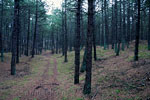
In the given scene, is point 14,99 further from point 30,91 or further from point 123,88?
point 123,88

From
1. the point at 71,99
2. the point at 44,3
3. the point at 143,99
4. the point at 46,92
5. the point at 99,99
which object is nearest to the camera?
the point at 143,99

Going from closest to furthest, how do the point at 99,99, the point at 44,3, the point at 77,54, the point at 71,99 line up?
the point at 99,99 < the point at 71,99 < the point at 77,54 < the point at 44,3

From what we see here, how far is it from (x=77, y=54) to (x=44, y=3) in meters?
19.8

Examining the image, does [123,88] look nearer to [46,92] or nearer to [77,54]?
[77,54]

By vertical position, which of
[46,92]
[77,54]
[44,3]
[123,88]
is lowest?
[46,92]

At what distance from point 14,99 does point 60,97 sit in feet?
9.85

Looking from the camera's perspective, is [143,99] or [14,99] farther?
[14,99]

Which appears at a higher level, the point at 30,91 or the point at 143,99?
the point at 143,99

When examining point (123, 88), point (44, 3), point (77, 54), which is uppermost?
point (44, 3)

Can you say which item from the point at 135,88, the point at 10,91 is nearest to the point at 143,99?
the point at 135,88

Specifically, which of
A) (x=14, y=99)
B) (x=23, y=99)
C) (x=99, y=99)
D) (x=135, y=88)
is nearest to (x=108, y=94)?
(x=99, y=99)

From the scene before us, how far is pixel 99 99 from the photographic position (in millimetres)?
6766

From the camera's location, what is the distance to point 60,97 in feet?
25.6

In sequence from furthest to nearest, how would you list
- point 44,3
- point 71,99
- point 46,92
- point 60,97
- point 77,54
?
1. point 44,3
2. point 77,54
3. point 46,92
4. point 60,97
5. point 71,99
